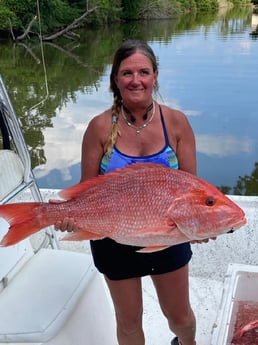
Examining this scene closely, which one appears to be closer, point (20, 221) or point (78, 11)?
point (20, 221)

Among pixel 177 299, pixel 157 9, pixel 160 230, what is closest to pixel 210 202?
pixel 160 230

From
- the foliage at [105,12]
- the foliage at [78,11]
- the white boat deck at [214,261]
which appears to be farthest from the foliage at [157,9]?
the white boat deck at [214,261]

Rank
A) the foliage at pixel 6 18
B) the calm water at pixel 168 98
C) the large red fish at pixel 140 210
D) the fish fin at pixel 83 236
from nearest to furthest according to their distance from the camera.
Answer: the large red fish at pixel 140 210 < the fish fin at pixel 83 236 < the calm water at pixel 168 98 < the foliage at pixel 6 18

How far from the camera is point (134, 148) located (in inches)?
72.7

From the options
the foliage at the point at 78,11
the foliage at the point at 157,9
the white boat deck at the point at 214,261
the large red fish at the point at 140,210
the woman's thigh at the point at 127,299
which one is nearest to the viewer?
the large red fish at the point at 140,210

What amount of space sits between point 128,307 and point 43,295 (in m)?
0.41

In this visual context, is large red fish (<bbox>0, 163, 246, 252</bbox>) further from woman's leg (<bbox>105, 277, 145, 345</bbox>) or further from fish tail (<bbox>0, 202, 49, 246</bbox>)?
woman's leg (<bbox>105, 277, 145, 345</bbox>)

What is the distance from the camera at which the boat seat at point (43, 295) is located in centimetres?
192

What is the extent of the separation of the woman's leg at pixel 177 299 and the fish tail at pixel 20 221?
1.95 ft

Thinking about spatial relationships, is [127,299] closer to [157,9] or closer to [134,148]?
[134,148]

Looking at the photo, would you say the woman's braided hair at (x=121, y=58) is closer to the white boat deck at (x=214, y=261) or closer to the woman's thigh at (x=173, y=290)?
the woman's thigh at (x=173, y=290)

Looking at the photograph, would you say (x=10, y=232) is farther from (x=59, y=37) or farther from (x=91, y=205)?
(x=59, y=37)

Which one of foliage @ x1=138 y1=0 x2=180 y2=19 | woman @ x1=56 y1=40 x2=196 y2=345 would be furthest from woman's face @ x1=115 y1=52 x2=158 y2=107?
foliage @ x1=138 y1=0 x2=180 y2=19

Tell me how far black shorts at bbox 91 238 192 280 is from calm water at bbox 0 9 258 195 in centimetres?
72
